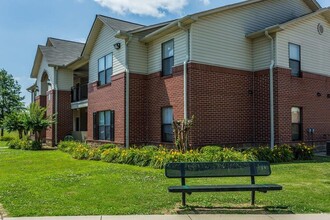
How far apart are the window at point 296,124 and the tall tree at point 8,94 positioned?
151 ft

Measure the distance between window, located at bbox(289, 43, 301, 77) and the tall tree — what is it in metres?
45.9

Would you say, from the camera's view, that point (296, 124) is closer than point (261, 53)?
No

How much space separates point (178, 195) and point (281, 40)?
10.8 m

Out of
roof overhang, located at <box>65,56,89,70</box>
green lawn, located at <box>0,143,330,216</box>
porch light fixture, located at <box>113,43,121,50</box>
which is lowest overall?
green lawn, located at <box>0,143,330,216</box>

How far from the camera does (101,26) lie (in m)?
19.2

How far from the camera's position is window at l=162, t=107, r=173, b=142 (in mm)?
15406

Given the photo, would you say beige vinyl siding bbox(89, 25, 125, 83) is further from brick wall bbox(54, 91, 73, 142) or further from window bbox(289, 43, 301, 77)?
window bbox(289, 43, 301, 77)

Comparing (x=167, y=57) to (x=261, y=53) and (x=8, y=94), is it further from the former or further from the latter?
(x=8, y=94)

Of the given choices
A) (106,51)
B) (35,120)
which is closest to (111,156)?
(106,51)

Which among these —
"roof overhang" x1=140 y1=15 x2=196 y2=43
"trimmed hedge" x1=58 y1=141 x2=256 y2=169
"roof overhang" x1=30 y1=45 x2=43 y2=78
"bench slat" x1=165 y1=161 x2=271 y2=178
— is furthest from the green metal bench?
"roof overhang" x1=30 y1=45 x2=43 y2=78

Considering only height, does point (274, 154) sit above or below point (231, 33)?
below

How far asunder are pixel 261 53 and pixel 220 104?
336 centimetres

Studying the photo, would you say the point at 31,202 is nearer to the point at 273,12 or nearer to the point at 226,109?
the point at 226,109

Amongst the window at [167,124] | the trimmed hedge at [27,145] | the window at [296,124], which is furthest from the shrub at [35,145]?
the window at [296,124]
